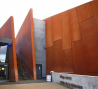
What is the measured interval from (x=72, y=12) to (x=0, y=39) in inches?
388

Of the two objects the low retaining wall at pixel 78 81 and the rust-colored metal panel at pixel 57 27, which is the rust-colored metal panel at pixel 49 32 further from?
the low retaining wall at pixel 78 81

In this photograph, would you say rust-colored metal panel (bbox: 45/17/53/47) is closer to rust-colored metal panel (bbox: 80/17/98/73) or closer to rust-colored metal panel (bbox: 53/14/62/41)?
rust-colored metal panel (bbox: 53/14/62/41)

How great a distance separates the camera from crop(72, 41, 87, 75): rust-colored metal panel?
40.4 feet

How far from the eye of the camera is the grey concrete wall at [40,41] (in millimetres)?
17938

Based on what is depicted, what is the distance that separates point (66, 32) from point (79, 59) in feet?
14.2

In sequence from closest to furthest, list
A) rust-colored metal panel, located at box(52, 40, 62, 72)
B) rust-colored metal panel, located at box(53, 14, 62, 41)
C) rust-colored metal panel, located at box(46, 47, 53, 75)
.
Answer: rust-colored metal panel, located at box(52, 40, 62, 72), rust-colored metal panel, located at box(53, 14, 62, 41), rust-colored metal panel, located at box(46, 47, 53, 75)

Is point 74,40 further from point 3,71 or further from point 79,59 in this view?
point 3,71


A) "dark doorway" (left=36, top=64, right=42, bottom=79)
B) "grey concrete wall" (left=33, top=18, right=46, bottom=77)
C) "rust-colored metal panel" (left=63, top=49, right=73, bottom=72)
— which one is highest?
"grey concrete wall" (left=33, top=18, right=46, bottom=77)

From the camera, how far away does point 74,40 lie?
1400 cm

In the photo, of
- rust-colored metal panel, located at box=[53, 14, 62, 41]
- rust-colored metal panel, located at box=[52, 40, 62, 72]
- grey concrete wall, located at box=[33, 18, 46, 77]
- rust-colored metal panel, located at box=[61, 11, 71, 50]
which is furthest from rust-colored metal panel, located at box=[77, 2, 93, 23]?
grey concrete wall, located at box=[33, 18, 46, 77]

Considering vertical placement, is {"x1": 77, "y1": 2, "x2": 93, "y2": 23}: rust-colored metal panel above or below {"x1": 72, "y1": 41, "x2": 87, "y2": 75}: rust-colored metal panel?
above

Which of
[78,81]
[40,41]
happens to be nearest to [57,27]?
[40,41]

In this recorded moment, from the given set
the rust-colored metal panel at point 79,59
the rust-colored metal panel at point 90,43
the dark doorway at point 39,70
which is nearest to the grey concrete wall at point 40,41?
the dark doorway at point 39,70

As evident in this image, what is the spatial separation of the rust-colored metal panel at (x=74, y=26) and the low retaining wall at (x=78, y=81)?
5.73 metres
